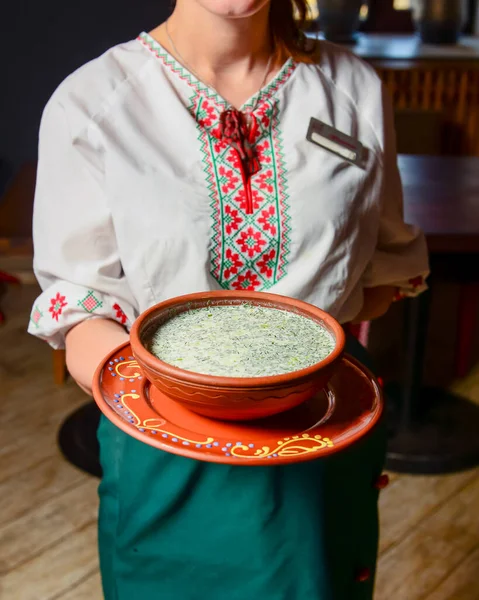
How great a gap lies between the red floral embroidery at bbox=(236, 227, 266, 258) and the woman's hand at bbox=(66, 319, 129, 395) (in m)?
0.21

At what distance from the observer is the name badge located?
1092 millimetres

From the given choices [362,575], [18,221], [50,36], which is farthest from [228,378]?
[50,36]

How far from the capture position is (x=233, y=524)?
0.96 meters

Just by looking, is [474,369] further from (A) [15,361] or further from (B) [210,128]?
(B) [210,128]

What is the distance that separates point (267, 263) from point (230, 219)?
9 centimetres

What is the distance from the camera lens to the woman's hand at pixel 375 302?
1261 mm

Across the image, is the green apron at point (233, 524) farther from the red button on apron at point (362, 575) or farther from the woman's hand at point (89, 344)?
the woman's hand at point (89, 344)

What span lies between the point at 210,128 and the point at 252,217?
0.47 ft

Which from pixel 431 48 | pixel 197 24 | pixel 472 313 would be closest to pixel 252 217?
pixel 197 24

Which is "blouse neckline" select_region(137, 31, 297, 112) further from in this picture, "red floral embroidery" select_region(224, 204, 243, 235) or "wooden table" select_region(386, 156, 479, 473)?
"wooden table" select_region(386, 156, 479, 473)

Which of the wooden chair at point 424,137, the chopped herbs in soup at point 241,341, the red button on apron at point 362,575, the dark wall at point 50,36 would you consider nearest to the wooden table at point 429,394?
the wooden chair at point 424,137

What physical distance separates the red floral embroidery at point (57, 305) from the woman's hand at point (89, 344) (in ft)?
0.10

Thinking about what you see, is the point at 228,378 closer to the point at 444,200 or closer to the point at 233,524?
the point at 233,524

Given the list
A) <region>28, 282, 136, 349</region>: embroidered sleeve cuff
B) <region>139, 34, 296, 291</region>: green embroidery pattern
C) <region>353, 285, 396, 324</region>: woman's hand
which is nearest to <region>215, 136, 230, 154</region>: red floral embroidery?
<region>139, 34, 296, 291</region>: green embroidery pattern
